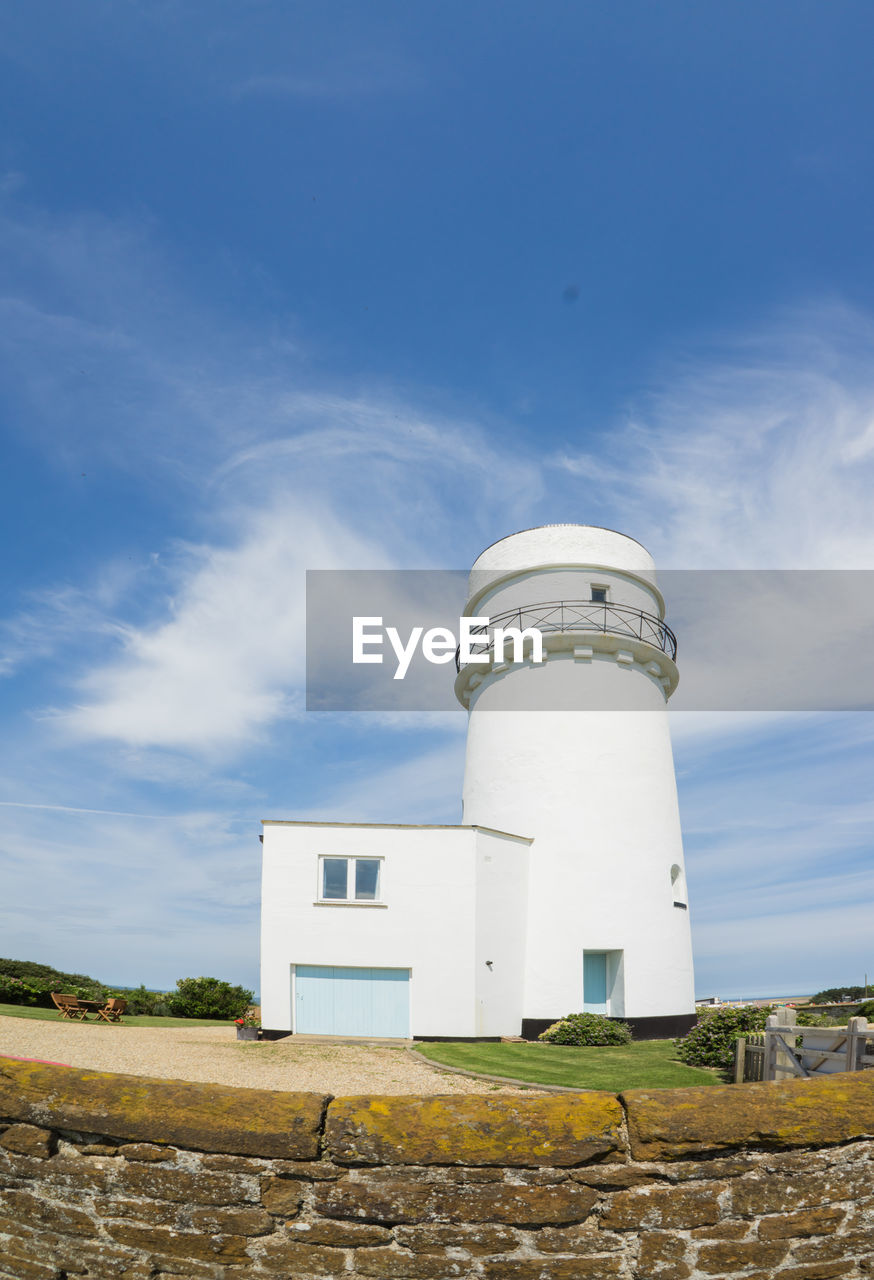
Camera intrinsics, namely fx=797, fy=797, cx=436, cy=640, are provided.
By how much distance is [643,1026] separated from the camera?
20688 mm

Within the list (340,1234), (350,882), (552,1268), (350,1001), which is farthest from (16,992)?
(552,1268)

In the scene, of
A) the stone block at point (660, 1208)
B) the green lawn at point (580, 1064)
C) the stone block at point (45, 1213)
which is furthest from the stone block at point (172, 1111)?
the green lawn at point (580, 1064)

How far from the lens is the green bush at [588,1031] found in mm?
19125

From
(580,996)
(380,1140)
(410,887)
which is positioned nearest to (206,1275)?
(380,1140)

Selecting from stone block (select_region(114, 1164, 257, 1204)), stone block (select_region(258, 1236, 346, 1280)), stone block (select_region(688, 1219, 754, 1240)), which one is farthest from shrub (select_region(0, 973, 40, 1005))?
stone block (select_region(688, 1219, 754, 1240))

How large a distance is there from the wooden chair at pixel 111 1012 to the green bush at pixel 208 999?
15.9ft

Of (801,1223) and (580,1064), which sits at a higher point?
(801,1223)

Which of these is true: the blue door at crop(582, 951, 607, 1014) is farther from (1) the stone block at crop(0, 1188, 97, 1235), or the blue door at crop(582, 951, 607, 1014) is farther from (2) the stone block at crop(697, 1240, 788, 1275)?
(1) the stone block at crop(0, 1188, 97, 1235)

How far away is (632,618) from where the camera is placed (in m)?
24.1

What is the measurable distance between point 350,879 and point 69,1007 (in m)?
8.95

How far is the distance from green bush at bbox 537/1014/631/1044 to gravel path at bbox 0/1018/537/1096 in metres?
4.43

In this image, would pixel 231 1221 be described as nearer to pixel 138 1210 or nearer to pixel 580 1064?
pixel 138 1210

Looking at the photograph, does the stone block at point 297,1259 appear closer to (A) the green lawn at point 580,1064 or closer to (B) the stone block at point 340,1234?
(B) the stone block at point 340,1234

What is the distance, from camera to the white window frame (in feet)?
64.9
